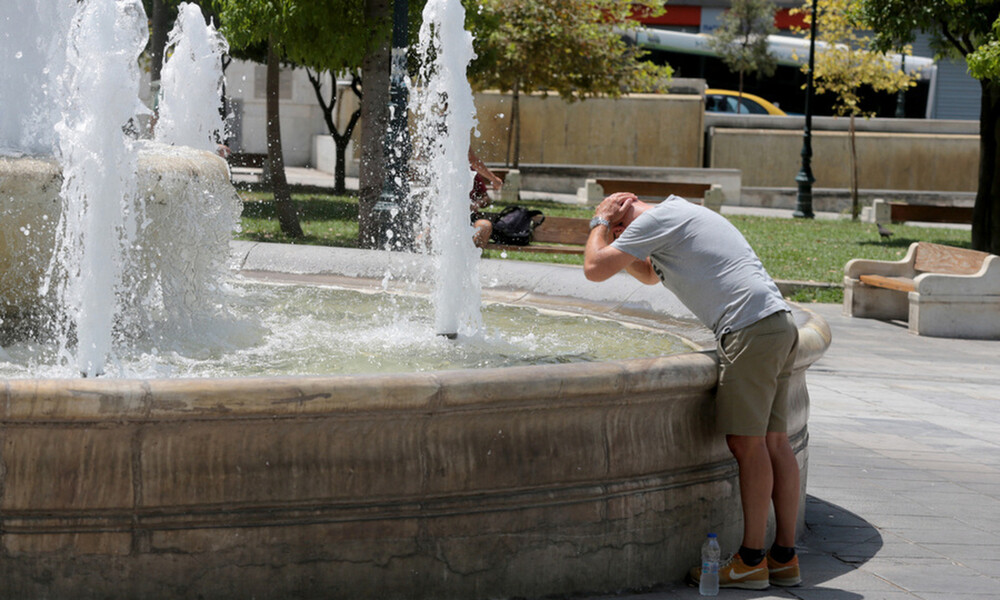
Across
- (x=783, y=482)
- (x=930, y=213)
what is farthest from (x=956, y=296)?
(x=930, y=213)

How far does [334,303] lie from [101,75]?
234 centimetres

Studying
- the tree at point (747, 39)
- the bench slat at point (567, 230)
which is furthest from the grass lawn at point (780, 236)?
the tree at point (747, 39)

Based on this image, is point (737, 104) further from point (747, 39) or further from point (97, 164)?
point (97, 164)

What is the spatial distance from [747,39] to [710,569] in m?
37.0

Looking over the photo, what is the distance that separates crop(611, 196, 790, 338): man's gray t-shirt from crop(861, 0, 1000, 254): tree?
43.2ft

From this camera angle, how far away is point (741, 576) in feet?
13.8

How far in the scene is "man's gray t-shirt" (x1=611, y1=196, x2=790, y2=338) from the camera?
4164 millimetres

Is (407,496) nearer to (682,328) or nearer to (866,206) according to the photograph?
(682,328)

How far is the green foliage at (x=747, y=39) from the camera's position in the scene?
127 feet

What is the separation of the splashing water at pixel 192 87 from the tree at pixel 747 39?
94.1 feet

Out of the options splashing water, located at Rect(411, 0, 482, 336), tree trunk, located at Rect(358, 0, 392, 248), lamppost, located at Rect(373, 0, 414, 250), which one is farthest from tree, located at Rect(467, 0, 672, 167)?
splashing water, located at Rect(411, 0, 482, 336)

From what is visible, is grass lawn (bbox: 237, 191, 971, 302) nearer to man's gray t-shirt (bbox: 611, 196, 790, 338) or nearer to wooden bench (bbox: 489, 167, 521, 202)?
wooden bench (bbox: 489, 167, 521, 202)

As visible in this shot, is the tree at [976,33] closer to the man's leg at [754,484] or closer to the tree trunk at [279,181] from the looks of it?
the tree trunk at [279,181]

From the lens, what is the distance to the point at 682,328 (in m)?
6.53
